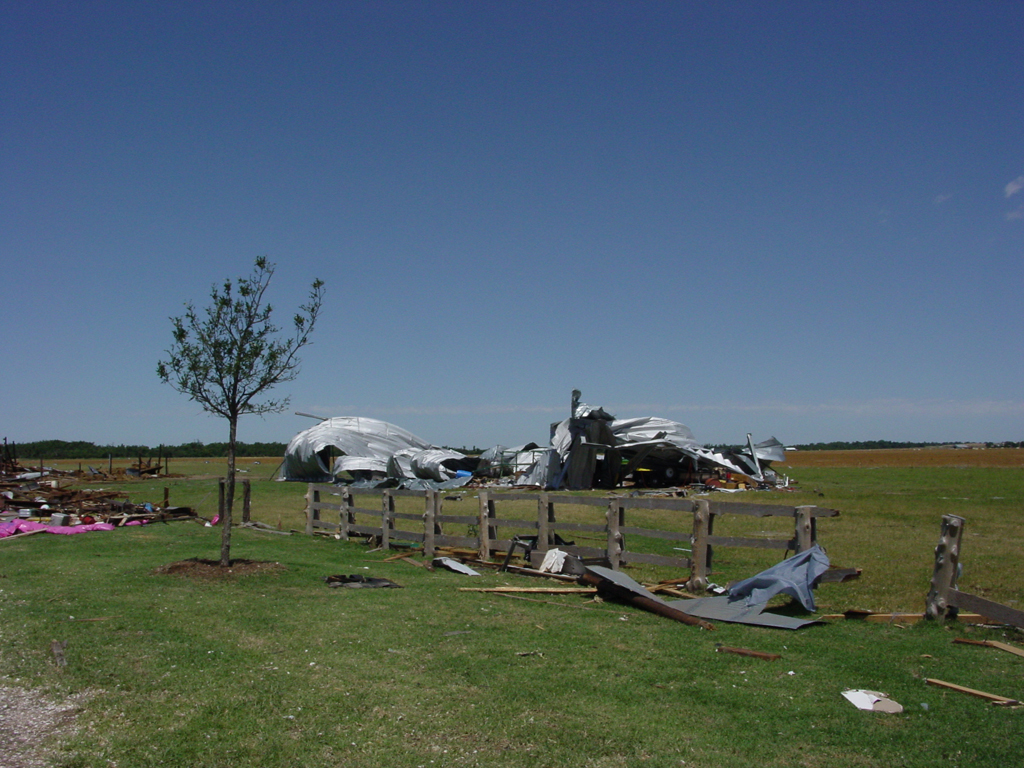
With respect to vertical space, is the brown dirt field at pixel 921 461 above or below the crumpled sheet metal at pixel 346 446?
below

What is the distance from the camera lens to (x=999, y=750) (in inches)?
185

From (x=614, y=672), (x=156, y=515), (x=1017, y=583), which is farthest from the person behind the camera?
(x=156, y=515)

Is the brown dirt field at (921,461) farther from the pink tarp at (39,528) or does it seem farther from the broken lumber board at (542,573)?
the pink tarp at (39,528)

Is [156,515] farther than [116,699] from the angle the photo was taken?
Yes

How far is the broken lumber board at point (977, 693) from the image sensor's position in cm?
557

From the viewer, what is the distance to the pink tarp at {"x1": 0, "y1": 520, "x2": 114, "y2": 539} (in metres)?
18.2

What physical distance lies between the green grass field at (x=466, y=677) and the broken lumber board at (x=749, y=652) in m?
0.09

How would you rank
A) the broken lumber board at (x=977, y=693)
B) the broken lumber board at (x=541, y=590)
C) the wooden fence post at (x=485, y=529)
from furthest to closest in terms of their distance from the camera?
the wooden fence post at (x=485, y=529)
the broken lumber board at (x=541, y=590)
the broken lumber board at (x=977, y=693)

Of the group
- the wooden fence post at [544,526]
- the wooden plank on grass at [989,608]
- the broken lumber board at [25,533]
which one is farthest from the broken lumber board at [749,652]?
the broken lumber board at [25,533]

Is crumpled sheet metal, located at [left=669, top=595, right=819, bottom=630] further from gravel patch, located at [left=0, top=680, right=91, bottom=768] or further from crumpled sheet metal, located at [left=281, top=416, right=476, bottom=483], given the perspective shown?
crumpled sheet metal, located at [left=281, top=416, right=476, bottom=483]

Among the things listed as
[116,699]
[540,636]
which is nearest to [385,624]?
[540,636]

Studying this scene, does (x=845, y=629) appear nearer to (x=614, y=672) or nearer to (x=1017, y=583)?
(x=614, y=672)

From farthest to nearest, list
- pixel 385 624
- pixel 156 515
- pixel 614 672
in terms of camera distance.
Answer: pixel 156 515
pixel 385 624
pixel 614 672

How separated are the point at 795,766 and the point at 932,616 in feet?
15.6
